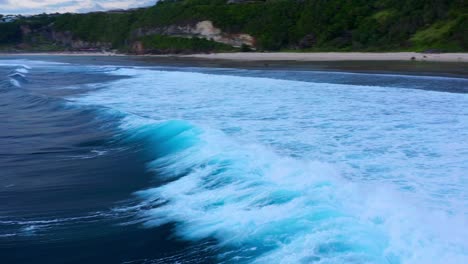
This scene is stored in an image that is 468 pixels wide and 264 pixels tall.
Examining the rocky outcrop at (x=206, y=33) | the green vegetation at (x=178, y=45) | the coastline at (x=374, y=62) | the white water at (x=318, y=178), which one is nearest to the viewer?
the white water at (x=318, y=178)

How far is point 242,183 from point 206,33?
53.9m

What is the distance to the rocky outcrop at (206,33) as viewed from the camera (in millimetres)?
56375

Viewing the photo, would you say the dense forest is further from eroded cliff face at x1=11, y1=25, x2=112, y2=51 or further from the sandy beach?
eroded cliff face at x1=11, y1=25, x2=112, y2=51

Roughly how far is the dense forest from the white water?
76.3 feet

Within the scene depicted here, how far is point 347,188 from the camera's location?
7094mm

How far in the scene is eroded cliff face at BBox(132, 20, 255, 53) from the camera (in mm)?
56447

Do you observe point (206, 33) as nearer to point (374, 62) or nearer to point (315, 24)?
point (315, 24)

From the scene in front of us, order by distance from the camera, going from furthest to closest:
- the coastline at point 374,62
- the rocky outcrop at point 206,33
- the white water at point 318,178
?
the rocky outcrop at point 206,33, the coastline at point 374,62, the white water at point 318,178

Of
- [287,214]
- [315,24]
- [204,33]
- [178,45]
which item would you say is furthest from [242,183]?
[178,45]

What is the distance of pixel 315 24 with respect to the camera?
1955 inches

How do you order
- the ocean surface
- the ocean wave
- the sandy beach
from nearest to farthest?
the ocean wave → the ocean surface → the sandy beach

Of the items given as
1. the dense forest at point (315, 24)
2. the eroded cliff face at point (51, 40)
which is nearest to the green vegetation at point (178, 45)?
the dense forest at point (315, 24)

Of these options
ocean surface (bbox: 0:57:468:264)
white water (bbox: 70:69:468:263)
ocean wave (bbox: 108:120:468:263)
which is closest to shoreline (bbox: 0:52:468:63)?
ocean surface (bbox: 0:57:468:264)

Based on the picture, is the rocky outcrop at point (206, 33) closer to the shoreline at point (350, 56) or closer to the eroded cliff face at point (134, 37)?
the eroded cliff face at point (134, 37)
